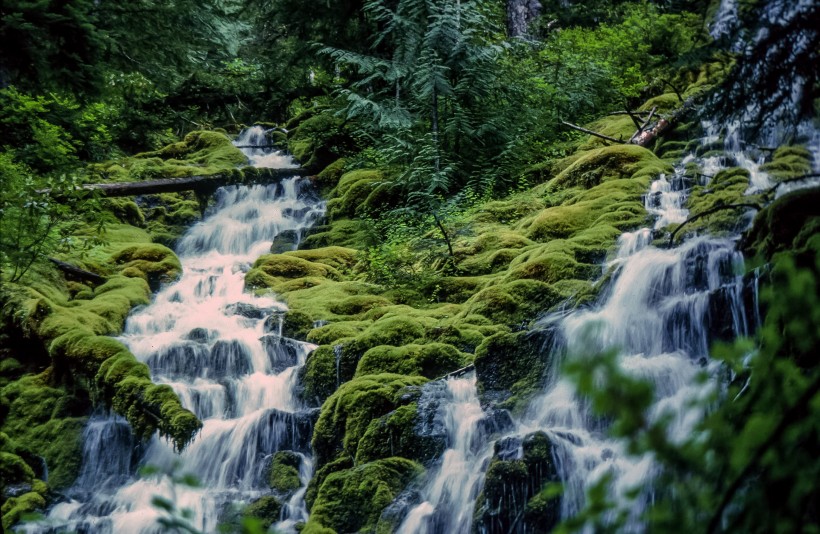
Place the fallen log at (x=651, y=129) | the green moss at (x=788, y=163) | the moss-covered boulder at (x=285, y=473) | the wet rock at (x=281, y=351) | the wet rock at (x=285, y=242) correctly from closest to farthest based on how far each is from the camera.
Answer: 1. the moss-covered boulder at (x=285, y=473)
2. the green moss at (x=788, y=163)
3. the wet rock at (x=281, y=351)
4. the fallen log at (x=651, y=129)
5. the wet rock at (x=285, y=242)

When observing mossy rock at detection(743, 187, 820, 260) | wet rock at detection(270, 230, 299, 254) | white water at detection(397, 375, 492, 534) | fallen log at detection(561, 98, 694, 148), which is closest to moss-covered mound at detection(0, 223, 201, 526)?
white water at detection(397, 375, 492, 534)

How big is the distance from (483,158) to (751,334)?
28.6 feet

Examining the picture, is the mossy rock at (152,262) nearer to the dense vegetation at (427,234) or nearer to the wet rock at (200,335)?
the dense vegetation at (427,234)

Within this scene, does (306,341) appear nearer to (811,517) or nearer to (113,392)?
(113,392)

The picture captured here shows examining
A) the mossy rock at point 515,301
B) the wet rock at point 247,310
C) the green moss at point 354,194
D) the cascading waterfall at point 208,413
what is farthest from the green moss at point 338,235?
the mossy rock at point 515,301

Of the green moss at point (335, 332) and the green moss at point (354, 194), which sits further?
the green moss at point (354, 194)

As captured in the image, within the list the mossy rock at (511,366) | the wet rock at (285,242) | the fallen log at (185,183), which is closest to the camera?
the mossy rock at (511,366)

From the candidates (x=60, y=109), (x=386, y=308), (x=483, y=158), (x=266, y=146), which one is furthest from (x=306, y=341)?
(x=266, y=146)

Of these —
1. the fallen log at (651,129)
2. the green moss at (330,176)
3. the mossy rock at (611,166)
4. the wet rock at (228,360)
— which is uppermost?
the green moss at (330,176)

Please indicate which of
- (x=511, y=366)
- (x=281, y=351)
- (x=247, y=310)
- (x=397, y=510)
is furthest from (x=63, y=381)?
(x=511, y=366)

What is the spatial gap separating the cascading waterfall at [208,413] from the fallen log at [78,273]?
1.25 metres

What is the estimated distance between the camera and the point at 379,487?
5.85 m

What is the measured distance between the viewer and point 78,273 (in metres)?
11.7

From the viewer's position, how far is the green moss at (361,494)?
5.75m
